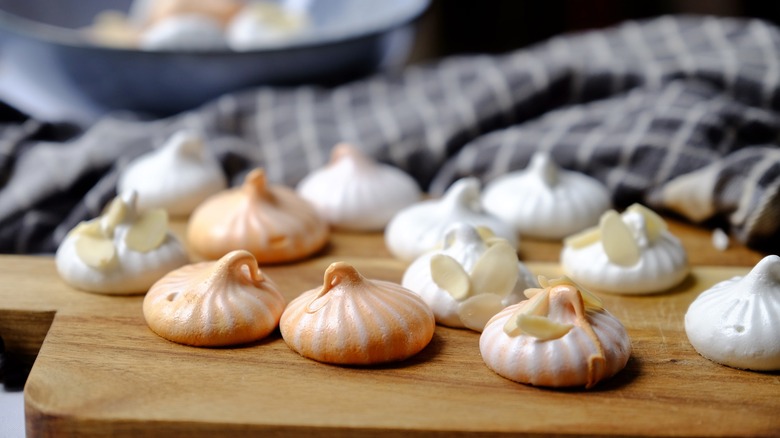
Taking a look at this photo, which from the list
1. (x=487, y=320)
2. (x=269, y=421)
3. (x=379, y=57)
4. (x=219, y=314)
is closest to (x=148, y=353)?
(x=219, y=314)

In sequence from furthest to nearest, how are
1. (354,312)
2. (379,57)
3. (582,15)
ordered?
(582,15)
(379,57)
(354,312)

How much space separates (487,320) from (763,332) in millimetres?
252

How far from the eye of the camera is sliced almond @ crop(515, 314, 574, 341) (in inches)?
31.0

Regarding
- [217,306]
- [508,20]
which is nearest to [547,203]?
[217,306]

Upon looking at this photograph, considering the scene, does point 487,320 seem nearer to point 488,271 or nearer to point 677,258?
point 488,271

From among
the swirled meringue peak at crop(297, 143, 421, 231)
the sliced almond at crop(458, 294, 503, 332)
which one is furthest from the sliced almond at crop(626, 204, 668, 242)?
the swirled meringue peak at crop(297, 143, 421, 231)

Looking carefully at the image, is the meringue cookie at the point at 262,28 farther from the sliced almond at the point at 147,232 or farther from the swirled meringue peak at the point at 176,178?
the sliced almond at the point at 147,232

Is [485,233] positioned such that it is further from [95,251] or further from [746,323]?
[95,251]

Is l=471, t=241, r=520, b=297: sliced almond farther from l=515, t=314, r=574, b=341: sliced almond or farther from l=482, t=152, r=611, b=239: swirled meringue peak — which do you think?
l=482, t=152, r=611, b=239: swirled meringue peak

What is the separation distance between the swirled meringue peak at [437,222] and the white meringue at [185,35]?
0.60 meters

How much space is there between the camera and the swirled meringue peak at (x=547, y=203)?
116 cm

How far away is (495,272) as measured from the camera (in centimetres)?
91

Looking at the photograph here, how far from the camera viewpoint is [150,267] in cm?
98

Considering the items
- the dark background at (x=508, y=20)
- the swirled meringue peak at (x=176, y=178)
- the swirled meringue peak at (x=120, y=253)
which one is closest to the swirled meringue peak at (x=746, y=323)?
the swirled meringue peak at (x=120, y=253)
